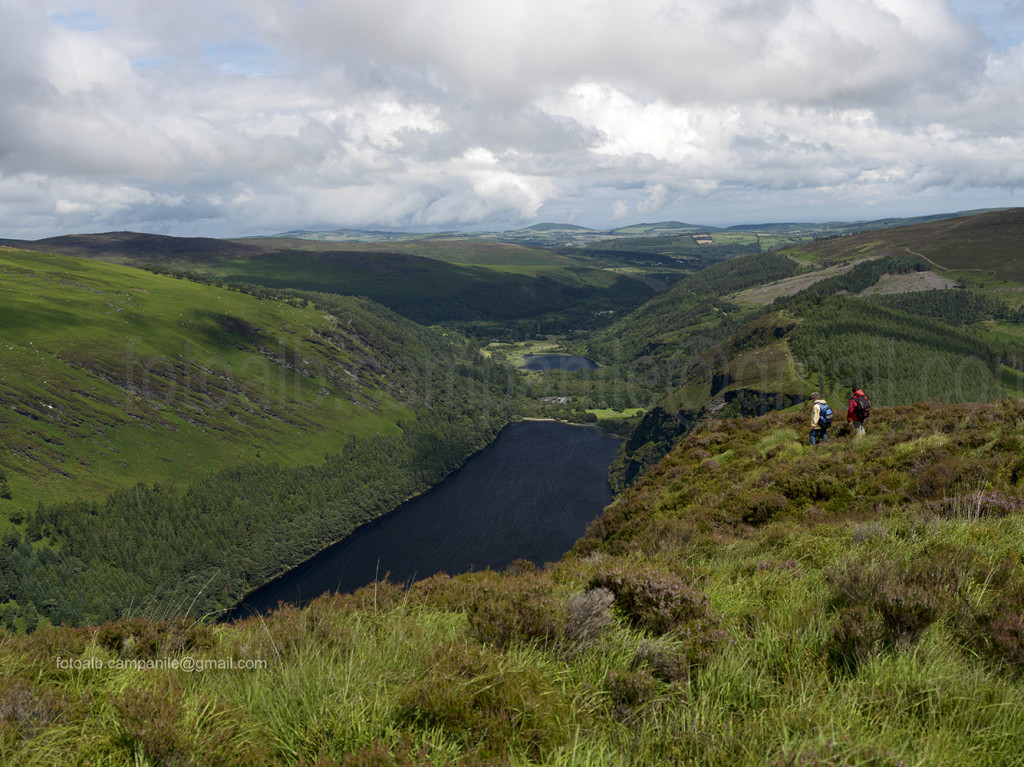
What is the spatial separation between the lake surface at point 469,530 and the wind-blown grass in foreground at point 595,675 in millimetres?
105633

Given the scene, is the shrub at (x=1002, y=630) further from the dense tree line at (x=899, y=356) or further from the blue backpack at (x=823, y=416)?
the dense tree line at (x=899, y=356)

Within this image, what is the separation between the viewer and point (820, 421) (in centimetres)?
2198

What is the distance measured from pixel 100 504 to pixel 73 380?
5672cm

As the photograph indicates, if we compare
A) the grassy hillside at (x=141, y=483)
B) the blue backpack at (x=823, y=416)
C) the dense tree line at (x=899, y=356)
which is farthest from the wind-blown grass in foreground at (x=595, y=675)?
the dense tree line at (x=899, y=356)

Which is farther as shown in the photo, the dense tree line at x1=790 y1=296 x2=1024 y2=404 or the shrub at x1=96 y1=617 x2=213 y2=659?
the dense tree line at x1=790 y1=296 x2=1024 y2=404

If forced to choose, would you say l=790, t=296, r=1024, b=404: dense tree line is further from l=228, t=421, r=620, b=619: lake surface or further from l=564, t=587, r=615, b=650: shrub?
l=564, t=587, r=615, b=650: shrub

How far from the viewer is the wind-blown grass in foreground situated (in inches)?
162

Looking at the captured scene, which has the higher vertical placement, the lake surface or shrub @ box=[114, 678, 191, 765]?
shrub @ box=[114, 678, 191, 765]

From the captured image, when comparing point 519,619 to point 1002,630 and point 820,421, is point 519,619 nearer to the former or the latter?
point 1002,630

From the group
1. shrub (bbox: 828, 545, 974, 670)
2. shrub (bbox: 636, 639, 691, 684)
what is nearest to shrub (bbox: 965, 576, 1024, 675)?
shrub (bbox: 828, 545, 974, 670)

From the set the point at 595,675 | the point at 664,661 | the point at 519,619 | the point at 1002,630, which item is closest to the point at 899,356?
the point at 1002,630

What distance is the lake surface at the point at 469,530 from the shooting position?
12744 centimetres

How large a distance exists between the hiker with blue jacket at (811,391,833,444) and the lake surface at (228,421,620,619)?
91.9 m

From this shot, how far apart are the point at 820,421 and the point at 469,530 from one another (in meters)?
133
